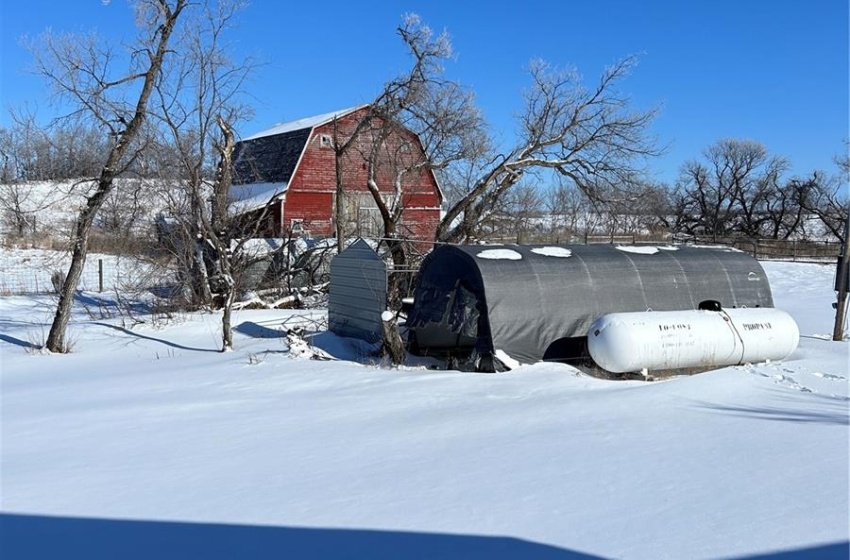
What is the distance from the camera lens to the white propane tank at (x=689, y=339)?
10.5 meters

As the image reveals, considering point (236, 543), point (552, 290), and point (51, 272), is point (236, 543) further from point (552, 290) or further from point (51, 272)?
point (51, 272)

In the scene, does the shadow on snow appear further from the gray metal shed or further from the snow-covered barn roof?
the snow-covered barn roof

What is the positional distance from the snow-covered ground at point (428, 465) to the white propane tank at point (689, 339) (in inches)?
17.5

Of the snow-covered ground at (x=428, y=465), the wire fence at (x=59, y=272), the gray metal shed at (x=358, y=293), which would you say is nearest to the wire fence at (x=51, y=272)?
the wire fence at (x=59, y=272)

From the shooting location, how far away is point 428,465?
614 centimetres

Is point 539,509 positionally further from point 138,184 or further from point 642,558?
point 138,184

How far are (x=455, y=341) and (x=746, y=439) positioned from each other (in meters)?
8.31

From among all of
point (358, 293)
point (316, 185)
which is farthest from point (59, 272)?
point (358, 293)

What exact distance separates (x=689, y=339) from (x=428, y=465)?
6103mm

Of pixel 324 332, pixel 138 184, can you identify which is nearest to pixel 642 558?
pixel 324 332

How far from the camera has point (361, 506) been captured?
5.21 metres

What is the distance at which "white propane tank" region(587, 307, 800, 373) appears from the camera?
1048 cm

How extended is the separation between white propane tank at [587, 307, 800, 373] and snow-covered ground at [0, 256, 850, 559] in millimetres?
445

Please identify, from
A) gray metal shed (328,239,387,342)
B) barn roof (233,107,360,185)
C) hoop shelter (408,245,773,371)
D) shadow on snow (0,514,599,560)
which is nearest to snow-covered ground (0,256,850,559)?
shadow on snow (0,514,599,560)
